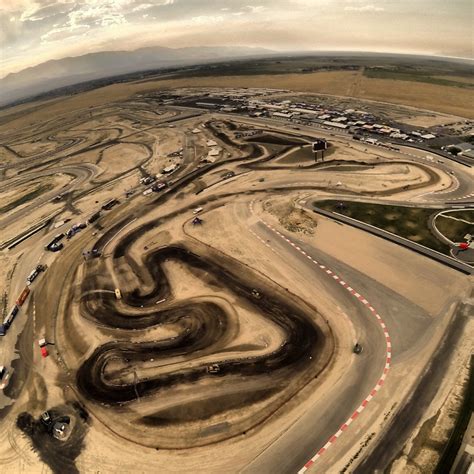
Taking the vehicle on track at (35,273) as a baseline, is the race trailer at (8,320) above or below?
below

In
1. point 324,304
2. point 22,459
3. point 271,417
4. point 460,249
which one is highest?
point 460,249

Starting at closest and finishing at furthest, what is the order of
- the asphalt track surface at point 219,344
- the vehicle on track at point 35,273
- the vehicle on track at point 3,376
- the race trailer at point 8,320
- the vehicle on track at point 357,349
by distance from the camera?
the asphalt track surface at point 219,344 < the vehicle on track at point 357,349 < the vehicle on track at point 3,376 < the race trailer at point 8,320 < the vehicle on track at point 35,273

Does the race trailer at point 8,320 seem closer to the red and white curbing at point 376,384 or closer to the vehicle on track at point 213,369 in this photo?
the vehicle on track at point 213,369

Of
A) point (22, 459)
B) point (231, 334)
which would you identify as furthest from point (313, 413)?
point (22, 459)

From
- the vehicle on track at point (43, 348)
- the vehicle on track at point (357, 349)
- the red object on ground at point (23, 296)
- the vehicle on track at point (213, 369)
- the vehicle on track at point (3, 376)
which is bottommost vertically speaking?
the vehicle on track at point (3, 376)

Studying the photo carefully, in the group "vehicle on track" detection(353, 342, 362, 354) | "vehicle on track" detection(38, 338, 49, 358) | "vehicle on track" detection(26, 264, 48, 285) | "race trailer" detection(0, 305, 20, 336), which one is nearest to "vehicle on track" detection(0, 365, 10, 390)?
"vehicle on track" detection(38, 338, 49, 358)

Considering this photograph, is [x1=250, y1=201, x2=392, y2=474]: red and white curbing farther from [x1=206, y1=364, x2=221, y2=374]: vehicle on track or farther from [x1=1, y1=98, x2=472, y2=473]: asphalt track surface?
[x1=206, y1=364, x2=221, y2=374]: vehicle on track

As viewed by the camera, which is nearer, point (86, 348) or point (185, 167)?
point (86, 348)

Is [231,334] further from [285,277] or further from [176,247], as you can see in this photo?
[176,247]

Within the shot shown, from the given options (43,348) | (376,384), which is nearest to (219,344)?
(376,384)

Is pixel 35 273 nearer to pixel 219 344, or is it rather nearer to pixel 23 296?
pixel 23 296

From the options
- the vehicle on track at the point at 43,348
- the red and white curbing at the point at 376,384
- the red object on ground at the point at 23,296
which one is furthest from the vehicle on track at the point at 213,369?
the red object on ground at the point at 23,296
